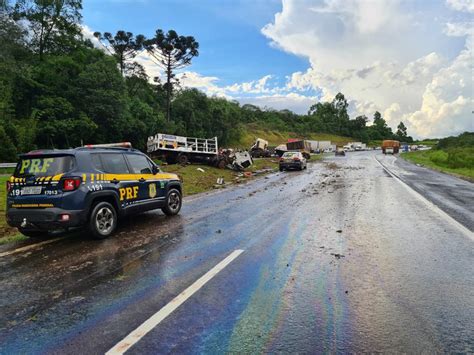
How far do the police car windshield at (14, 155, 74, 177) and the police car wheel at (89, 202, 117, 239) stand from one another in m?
0.97

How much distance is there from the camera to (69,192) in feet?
23.9

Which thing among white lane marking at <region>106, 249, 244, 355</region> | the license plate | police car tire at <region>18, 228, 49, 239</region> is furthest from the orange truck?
white lane marking at <region>106, 249, 244, 355</region>

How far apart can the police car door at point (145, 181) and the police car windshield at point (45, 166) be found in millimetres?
1767

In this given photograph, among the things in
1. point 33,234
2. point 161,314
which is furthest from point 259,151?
Answer: point 161,314

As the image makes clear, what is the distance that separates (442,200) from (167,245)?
941 cm

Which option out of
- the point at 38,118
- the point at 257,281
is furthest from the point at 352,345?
the point at 38,118

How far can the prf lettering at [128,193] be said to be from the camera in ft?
27.7

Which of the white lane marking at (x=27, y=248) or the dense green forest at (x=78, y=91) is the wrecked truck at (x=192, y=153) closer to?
the dense green forest at (x=78, y=91)

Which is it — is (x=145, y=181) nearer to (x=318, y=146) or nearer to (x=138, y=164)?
(x=138, y=164)

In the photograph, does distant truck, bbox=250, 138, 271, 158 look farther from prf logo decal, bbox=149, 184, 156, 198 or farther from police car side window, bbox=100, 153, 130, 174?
police car side window, bbox=100, 153, 130, 174

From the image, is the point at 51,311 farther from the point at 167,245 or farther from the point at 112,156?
the point at 112,156

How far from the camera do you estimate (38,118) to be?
33.5 metres

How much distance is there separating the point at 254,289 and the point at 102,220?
167 inches

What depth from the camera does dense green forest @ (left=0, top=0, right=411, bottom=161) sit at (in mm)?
34469
